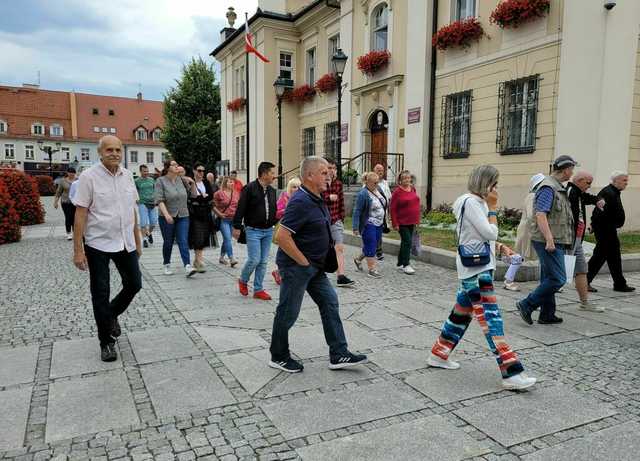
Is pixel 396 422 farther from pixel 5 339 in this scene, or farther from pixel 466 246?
pixel 5 339

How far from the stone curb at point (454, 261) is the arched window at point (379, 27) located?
10.4 metres

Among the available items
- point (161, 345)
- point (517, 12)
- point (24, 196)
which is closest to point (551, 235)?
point (161, 345)

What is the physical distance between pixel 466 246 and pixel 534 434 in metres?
1.36

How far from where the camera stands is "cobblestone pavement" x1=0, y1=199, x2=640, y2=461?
9.48ft

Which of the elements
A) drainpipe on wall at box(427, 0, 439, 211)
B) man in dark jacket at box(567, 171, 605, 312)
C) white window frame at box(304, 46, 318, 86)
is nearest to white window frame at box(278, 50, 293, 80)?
white window frame at box(304, 46, 318, 86)

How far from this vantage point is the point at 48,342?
4719 mm

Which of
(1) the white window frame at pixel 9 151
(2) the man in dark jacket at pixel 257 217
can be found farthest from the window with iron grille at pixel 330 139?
(1) the white window frame at pixel 9 151

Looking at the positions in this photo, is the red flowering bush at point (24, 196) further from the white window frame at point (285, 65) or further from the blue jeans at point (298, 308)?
the blue jeans at point (298, 308)

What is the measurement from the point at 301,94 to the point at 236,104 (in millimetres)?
6446

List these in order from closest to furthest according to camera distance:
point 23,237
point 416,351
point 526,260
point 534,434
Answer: point 534,434 < point 416,351 < point 526,260 < point 23,237

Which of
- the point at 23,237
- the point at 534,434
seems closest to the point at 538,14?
the point at 534,434

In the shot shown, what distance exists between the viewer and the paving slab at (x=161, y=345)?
4.34 m

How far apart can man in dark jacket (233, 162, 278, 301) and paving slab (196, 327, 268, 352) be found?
1.45 m

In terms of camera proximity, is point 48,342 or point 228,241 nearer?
point 48,342
